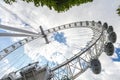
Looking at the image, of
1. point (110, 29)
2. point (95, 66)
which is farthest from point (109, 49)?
point (110, 29)

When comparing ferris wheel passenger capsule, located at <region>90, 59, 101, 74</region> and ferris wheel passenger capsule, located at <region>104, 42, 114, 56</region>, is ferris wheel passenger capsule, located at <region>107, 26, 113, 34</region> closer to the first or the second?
ferris wheel passenger capsule, located at <region>104, 42, 114, 56</region>

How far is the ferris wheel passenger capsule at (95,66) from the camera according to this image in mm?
38156

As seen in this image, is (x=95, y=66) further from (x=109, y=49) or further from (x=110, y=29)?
(x=110, y=29)

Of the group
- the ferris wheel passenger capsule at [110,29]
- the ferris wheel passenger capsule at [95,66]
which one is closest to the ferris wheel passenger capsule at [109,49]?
Answer: the ferris wheel passenger capsule at [95,66]

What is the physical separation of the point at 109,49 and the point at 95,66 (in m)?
6.17

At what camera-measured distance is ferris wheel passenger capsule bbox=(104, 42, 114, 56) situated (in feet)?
142

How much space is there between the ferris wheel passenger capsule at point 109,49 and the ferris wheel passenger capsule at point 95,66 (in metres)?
5.03

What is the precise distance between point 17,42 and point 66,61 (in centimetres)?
1707

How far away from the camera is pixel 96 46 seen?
4303cm

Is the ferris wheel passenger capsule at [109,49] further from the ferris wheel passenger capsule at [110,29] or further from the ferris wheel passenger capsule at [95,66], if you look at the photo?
the ferris wheel passenger capsule at [110,29]

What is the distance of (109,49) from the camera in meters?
43.8

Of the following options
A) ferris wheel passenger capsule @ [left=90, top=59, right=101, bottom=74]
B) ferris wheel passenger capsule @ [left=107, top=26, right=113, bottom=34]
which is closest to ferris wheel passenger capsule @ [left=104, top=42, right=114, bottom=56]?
ferris wheel passenger capsule @ [left=90, top=59, right=101, bottom=74]

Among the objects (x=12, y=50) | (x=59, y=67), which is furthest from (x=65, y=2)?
(x=12, y=50)

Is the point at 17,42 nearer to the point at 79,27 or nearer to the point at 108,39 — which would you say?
the point at 79,27
